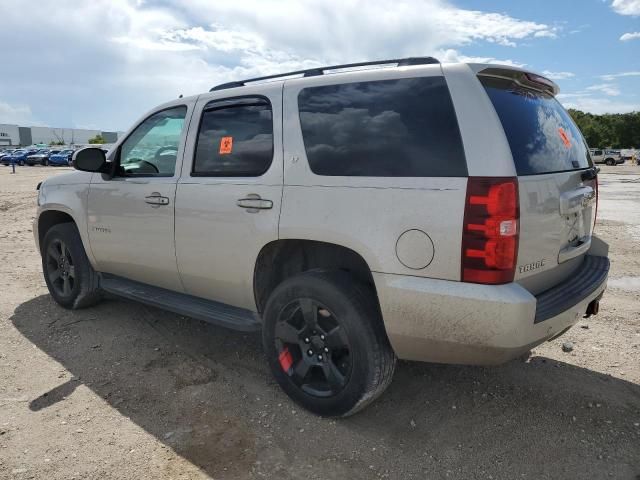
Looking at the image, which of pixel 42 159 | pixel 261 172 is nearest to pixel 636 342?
pixel 261 172

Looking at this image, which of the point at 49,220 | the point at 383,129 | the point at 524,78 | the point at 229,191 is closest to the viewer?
the point at 383,129

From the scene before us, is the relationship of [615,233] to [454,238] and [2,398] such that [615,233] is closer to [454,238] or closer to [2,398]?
[454,238]

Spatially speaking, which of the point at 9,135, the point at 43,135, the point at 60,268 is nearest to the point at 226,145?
the point at 60,268

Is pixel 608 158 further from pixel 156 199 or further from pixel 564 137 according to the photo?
pixel 156 199

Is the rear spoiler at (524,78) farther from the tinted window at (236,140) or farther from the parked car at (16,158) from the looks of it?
the parked car at (16,158)

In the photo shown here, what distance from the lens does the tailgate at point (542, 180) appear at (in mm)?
2469

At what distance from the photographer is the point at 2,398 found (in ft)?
10.8

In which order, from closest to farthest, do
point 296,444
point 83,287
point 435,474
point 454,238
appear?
point 454,238 → point 435,474 → point 296,444 → point 83,287

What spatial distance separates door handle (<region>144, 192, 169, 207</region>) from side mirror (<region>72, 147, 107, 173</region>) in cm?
60

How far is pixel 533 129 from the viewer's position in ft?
8.85

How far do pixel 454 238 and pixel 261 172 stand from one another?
51.9 inches

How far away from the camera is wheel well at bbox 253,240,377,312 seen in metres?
2.99

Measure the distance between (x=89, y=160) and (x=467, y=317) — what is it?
3141 millimetres

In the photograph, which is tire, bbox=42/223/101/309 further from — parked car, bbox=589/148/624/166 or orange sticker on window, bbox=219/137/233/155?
parked car, bbox=589/148/624/166
